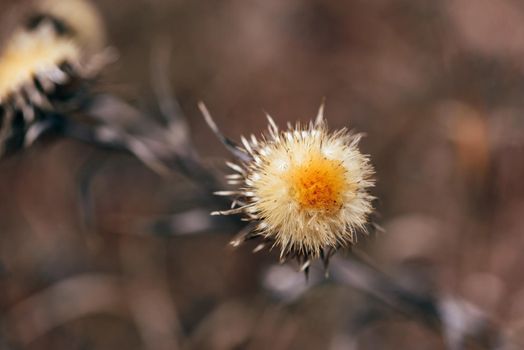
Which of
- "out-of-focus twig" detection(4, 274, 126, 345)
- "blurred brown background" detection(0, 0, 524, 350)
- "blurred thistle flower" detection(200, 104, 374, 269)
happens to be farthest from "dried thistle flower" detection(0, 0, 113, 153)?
"out-of-focus twig" detection(4, 274, 126, 345)

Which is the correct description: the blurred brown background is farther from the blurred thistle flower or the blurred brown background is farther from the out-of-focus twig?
the blurred thistle flower

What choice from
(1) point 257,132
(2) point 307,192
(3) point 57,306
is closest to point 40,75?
(2) point 307,192

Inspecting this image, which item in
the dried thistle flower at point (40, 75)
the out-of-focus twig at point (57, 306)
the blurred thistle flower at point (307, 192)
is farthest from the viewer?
the out-of-focus twig at point (57, 306)

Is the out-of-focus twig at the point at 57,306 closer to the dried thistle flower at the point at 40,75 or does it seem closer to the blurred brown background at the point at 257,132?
the blurred brown background at the point at 257,132

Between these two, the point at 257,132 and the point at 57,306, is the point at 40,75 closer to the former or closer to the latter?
the point at 57,306

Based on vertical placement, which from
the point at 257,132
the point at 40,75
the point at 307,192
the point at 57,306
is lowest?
the point at 257,132

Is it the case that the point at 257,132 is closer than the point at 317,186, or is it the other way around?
the point at 317,186

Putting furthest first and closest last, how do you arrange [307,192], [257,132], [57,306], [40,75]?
1. [257,132]
2. [57,306]
3. [40,75]
4. [307,192]

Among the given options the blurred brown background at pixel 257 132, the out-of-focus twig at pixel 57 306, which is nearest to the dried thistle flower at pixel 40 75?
the blurred brown background at pixel 257 132
